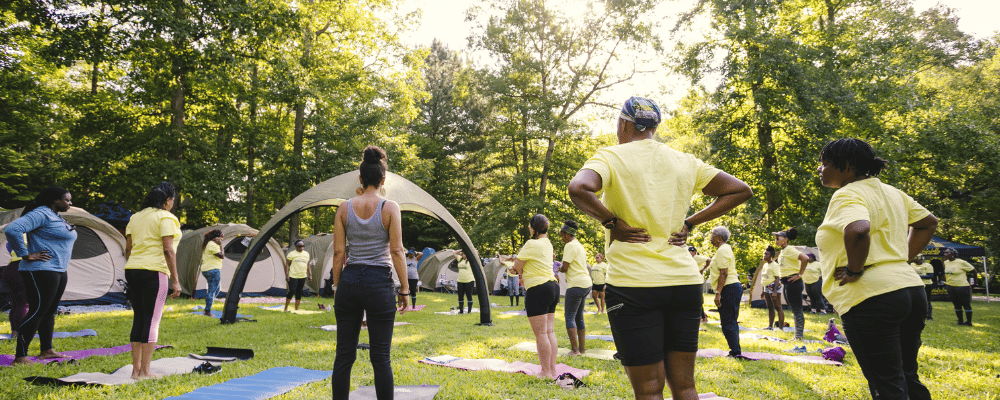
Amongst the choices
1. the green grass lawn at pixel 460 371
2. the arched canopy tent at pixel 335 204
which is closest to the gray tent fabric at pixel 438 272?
the arched canopy tent at pixel 335 204

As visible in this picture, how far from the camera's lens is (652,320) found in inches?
87.1

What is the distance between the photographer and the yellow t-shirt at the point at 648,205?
225 cm

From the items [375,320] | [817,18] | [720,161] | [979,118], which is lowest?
[375,320]

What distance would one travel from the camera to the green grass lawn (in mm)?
4824

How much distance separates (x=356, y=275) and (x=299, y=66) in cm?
1805

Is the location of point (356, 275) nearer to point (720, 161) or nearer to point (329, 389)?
point (329, 389)

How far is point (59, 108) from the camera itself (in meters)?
21.8

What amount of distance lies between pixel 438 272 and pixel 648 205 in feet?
75.3

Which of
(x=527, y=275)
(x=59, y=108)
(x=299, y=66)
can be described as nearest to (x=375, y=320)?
(x=527, y=275)

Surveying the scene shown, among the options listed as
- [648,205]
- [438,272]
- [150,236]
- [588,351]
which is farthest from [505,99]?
[648,205]

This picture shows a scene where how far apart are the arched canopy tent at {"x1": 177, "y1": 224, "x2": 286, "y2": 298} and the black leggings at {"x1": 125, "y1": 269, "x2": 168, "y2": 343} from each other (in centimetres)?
1030

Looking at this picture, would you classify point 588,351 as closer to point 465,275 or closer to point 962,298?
point 465,275

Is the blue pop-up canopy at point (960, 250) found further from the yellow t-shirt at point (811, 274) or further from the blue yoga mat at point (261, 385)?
the blue yoga mat at point (261, 385)

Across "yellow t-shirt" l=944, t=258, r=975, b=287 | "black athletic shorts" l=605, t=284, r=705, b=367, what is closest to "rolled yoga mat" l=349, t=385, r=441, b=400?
"black athletic shorts" l=605, t=284, r=705, b=367
